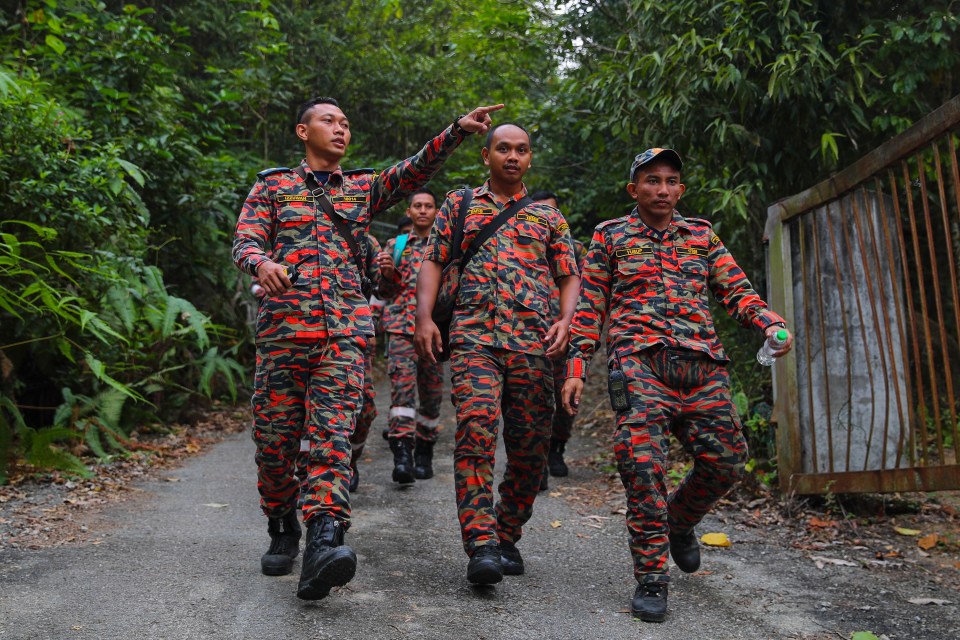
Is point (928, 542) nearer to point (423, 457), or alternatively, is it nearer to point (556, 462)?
point (556, 462)

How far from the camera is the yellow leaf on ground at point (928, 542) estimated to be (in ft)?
15.6

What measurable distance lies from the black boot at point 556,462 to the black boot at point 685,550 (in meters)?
3.07

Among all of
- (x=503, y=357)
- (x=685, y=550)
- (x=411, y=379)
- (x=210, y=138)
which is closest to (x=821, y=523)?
(x=685, y=550)

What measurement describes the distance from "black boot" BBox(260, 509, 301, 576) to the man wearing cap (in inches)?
56.4

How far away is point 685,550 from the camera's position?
408 centimetres

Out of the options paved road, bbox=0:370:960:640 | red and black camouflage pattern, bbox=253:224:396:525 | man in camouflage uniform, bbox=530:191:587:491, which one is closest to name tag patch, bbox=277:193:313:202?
red and black camouflage pattern, bbox=253:224:396:525

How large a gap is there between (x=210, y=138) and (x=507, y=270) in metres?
7.02

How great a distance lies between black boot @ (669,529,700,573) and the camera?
13.3 feet

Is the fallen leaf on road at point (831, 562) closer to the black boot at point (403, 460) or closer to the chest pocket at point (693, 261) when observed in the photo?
the chest pocket at point (693, 261)

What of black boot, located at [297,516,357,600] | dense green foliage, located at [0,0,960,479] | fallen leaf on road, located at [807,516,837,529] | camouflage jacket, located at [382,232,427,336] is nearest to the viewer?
black boot, located at [297,516,357,600]

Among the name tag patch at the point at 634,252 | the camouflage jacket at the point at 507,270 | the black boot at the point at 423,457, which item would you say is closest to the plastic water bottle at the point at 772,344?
the name tag patch at the point at 634,252

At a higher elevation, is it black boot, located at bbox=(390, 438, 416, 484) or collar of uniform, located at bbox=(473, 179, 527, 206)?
collar of uniform, located at bbox=(473, 179, 527, 206)

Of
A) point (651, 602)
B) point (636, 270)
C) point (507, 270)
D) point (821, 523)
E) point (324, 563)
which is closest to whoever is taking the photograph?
point (324, 563)

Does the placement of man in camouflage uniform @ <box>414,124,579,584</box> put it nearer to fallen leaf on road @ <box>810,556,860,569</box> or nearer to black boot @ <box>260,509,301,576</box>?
black boot @ <box>260,509,301,576</box>
